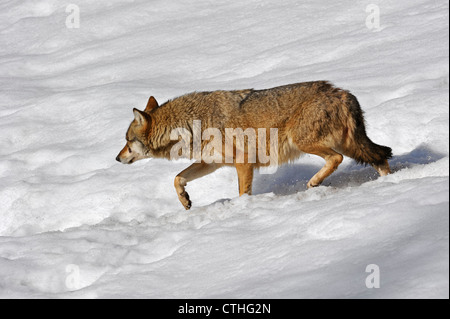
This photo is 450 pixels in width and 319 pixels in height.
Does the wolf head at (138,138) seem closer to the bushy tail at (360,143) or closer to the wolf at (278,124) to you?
the wolf at (278,124)

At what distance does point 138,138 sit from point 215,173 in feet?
4.29

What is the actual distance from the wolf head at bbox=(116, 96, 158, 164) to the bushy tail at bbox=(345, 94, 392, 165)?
7.69ft

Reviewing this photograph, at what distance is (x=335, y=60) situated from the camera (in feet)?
34.2

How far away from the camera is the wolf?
639cm

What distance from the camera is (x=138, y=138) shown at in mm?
7227

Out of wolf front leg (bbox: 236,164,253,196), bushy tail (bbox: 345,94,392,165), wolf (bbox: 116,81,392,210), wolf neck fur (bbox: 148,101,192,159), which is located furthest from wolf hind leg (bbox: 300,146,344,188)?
wolf neck fur (bbox: 148,101,192,159)

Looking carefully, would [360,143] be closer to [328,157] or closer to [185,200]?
→ [328,157]

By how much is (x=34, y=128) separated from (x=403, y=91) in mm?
6095

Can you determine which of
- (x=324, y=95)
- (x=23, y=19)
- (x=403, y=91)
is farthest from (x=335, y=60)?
(x=23, y=19)

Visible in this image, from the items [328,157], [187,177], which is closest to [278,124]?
[328,157]

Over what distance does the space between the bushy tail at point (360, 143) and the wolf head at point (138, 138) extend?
92.3 inches

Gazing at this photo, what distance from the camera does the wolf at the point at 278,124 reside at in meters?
6.39

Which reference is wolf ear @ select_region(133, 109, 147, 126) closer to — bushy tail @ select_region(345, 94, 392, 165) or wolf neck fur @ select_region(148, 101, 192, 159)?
wolf neck fur @ select_region(148, 101, 192, 159)

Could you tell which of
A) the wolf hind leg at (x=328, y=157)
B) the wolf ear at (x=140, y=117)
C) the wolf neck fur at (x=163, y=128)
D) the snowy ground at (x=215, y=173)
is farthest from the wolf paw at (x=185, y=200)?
the wolf hind leg at (x=328, y=157)
